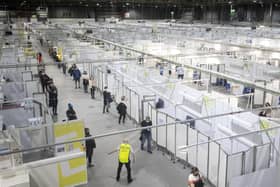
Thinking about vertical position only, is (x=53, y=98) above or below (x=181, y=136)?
above

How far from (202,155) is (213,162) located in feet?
1.48

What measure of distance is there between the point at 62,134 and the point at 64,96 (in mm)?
7728

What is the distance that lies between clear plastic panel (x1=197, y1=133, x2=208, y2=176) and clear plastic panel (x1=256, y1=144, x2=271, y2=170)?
1.13 m

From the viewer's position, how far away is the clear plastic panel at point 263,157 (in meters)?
6.47

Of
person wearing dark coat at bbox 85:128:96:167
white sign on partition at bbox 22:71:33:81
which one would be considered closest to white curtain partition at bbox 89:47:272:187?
person wearing dark coat at bbox 85:128:96:167

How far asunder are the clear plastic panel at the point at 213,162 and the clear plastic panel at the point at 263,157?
84 cm

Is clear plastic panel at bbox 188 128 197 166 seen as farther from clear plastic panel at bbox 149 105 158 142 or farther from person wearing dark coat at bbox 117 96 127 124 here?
person wearing dark coat at bbox 117 96 127 124

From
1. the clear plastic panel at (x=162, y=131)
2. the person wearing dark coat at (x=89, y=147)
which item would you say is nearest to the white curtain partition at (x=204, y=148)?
the clear plastic panel at (x=162, y=131)

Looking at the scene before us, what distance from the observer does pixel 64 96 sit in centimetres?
1521

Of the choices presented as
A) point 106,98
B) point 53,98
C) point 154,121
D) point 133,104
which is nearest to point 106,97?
point 106,98

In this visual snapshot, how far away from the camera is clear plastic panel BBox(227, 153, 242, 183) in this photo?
622 cm

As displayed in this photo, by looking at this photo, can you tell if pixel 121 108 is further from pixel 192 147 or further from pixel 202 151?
pixel 202 151

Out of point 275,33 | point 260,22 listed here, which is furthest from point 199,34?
point 260,22

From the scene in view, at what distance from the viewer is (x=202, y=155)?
7.25 metres
